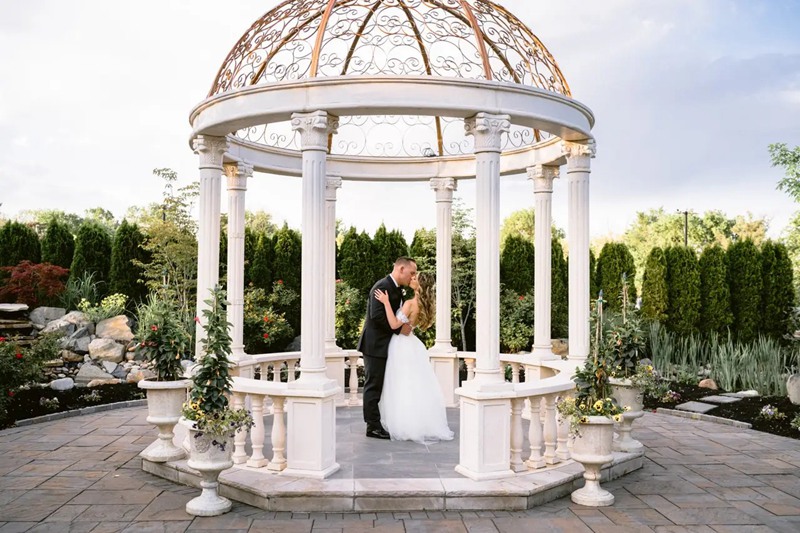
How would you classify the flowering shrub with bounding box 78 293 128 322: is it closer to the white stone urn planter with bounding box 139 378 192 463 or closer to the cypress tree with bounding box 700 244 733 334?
the white stone urn planter with bounding box 139 378 192 463

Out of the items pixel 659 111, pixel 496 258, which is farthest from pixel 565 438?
pixel 659 111

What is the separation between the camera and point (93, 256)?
1554 centimetres

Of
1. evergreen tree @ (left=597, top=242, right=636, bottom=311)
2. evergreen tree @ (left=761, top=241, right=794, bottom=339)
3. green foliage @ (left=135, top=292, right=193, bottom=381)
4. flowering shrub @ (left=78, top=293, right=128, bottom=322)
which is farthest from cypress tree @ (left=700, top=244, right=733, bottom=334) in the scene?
flowering shrub @ (left=78, top=293, right=128, bottom=322)

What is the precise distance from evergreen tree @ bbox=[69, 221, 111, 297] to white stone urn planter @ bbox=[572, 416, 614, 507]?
13059mm

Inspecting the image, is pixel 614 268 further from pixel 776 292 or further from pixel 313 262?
pixel 313 262

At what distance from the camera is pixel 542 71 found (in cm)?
707

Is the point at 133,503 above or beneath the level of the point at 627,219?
beneath

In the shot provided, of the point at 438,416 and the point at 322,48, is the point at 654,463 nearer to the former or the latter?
the point at 438,416

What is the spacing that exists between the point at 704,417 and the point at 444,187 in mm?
5380

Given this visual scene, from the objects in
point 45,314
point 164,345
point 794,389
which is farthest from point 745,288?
point 45,314

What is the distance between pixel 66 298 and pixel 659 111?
1645cm

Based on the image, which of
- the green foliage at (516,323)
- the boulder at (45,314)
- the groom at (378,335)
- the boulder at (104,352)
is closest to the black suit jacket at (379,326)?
the groom at (378,335)

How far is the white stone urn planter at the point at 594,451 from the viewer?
5.53 m

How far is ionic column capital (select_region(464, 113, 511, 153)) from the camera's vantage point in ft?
19.8
